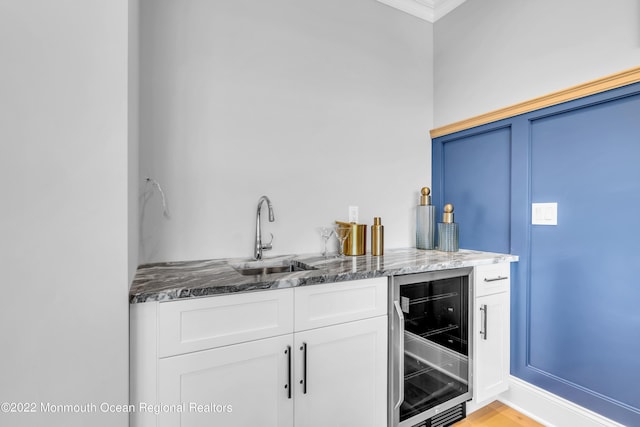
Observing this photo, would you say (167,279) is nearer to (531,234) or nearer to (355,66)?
(355,66)

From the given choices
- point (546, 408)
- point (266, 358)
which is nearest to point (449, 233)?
point (546, 408)

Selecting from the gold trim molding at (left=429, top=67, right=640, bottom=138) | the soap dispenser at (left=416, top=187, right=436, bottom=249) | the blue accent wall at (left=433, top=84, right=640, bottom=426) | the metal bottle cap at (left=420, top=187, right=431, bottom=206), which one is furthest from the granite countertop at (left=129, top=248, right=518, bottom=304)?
the gold trim molding at (left=429, top=67, right=640, bottom=138)

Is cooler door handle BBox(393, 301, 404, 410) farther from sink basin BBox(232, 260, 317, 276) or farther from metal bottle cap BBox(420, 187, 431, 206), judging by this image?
metal bottle cap BBox(420, 187, 431, 206)

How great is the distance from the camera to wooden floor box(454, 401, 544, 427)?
1757 millimetres

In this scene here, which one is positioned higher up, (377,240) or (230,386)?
(377,240)

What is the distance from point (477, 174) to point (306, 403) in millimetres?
1831

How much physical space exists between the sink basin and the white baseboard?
154cm

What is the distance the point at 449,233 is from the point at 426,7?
1.80 metres

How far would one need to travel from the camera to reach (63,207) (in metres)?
0.90

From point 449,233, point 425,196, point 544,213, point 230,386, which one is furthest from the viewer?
point 425,196

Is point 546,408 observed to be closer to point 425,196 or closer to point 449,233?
point 449,233

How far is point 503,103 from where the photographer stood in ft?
6.61

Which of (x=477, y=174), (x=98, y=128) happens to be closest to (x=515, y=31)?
(x=477, y=174)

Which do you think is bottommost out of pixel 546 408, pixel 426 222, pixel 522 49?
pixel 546 408
